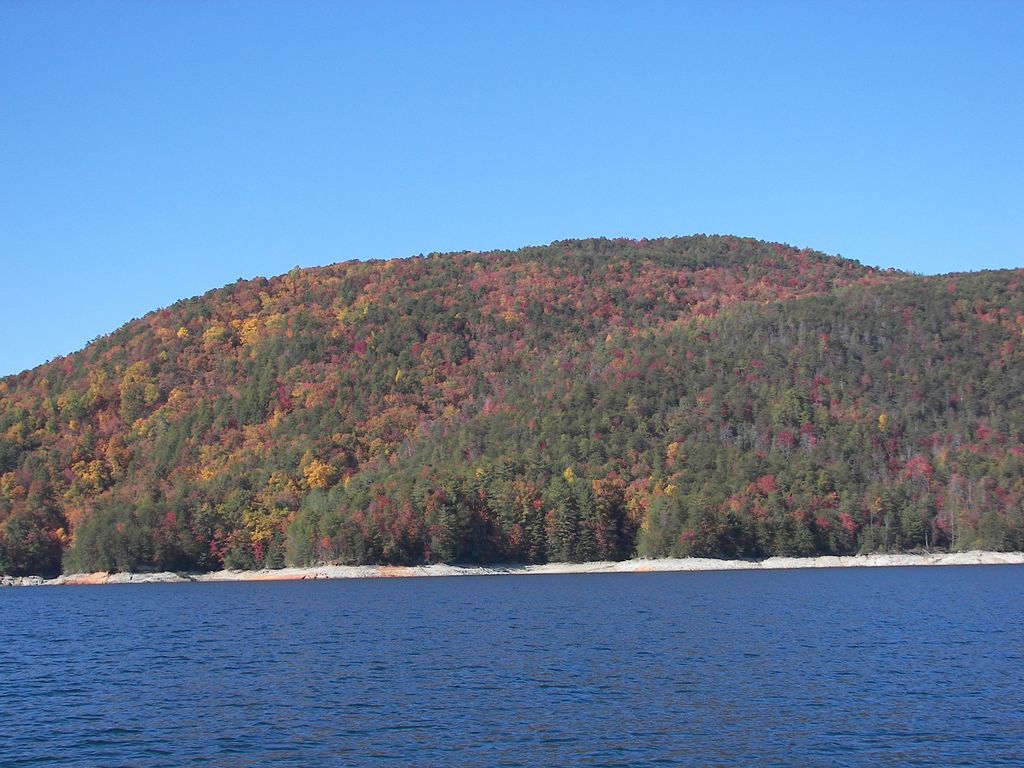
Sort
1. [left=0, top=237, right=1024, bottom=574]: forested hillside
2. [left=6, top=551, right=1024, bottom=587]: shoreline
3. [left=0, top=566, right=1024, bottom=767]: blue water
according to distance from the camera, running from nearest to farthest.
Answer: [left=0, top=566, right=1024, bottom=767]: blue water → [left=6, top=551, right=1024, bottom=587]: shoreline → [left=0, top=237, right=1024, bottom=574]: forested hillside

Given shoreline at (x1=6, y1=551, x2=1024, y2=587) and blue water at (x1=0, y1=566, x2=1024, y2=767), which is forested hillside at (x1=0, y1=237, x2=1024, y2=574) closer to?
shoreline at (x1=6, y1=551, x2=1024, y2=587)

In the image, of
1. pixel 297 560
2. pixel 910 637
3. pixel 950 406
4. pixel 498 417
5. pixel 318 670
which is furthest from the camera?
pixel 498 417

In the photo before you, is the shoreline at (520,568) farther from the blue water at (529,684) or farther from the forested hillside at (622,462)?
the blue water at (529,684)

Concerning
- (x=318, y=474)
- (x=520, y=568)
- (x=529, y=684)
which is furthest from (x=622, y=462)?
(x=529, y=684)

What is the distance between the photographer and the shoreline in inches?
5413

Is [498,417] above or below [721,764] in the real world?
above

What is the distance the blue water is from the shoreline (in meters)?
51.3

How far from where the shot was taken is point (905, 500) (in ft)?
484

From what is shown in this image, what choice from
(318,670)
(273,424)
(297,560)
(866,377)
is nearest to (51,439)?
(273,424)

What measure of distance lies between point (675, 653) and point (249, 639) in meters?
25.6

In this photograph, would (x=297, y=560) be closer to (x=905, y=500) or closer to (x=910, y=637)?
(x=905, y=500)

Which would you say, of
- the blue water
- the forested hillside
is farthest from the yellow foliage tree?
the blue water

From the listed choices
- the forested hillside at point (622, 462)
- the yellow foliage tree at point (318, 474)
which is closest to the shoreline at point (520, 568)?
the forested hillside at point (622, 462)

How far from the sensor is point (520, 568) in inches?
5536
